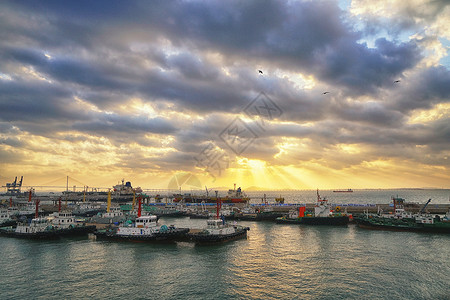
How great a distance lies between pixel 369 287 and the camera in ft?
95.4

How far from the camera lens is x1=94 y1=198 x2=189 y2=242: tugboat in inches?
2002

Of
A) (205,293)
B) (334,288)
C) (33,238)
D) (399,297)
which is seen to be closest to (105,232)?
(33,238)

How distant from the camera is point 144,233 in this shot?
5147 centimetres

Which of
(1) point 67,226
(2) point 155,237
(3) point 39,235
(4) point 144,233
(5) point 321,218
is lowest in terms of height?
(3) point 39,235

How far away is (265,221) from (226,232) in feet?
124

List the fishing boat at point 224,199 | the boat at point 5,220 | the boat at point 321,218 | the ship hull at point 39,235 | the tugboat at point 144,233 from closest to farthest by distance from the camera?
the tugboat at point 144,233
the ship hull at point 39,235
the boat at point 5,220
the boat at point 321,218
the fishing boat at point 224,199

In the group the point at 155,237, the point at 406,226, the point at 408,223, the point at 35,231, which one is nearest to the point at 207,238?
the point at 155,237

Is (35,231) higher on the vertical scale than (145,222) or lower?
lower


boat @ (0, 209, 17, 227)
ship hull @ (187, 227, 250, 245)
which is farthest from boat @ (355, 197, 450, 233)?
boat @ (0, 209, 17, 227)

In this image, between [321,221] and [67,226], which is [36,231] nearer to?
[67,226]

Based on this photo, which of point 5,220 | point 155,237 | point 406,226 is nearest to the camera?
point 155,237

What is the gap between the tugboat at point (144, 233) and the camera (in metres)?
50.8

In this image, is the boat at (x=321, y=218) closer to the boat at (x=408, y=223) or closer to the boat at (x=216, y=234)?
the boat at (x=408, y=223)

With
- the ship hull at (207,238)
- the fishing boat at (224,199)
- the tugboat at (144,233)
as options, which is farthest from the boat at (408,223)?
the fishing boat at (224,199)
